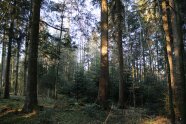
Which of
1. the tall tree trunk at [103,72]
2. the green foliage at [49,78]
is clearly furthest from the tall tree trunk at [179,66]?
the green foliage at [49,78]

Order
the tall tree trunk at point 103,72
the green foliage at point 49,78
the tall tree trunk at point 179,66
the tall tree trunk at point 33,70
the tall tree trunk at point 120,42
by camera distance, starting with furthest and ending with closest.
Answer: the green foliage at point 49,78, the tall tree trunk at point 120,42, the tall tree trunk at point 103,72, the tall tree trunk at point 33,70, the tall tree trunk at point 179,66

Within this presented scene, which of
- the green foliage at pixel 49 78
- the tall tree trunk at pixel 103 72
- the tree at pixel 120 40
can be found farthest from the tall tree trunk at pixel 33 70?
the green foliage at pixel 49 78

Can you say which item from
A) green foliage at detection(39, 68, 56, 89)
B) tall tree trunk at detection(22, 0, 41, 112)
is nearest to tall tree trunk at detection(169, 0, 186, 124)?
tall tree trunk at detection(22, 0, 41, 112)

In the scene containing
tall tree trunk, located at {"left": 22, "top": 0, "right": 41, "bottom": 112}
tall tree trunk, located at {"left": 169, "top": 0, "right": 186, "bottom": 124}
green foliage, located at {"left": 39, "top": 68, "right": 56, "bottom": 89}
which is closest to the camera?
tall tree trunk, located at {"left": 169, "top": 0, "right": 186, "bottom": 124}

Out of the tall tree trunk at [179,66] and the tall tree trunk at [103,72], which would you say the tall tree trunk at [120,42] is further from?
the tall tree trunk at [179,66]

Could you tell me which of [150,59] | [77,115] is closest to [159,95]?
[77,115]

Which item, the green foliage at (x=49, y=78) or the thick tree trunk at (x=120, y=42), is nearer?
the thick tree trunk at (x=120, y=42)

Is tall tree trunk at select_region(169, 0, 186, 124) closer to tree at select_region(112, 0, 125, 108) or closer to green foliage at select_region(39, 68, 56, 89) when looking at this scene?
tree at select_region(112, 0, 125, 108)

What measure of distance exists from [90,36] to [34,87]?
16.5 feet

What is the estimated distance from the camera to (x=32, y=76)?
39.9 ft

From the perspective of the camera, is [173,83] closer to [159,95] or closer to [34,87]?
[34,87]

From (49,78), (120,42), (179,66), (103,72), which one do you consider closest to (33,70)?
(103,72)

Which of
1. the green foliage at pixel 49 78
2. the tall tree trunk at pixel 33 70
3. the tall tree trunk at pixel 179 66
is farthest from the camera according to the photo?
the green foliage at pixel 49 78

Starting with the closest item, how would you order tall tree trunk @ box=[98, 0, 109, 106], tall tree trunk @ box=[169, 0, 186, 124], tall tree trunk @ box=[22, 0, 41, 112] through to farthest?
tall tree trunk @ box=[169, 0, 186, 124]
tall tree trunk @ box=[22, 0, 41, 112]
tall tree trunk @ box=[98, 0, 109, 106]
